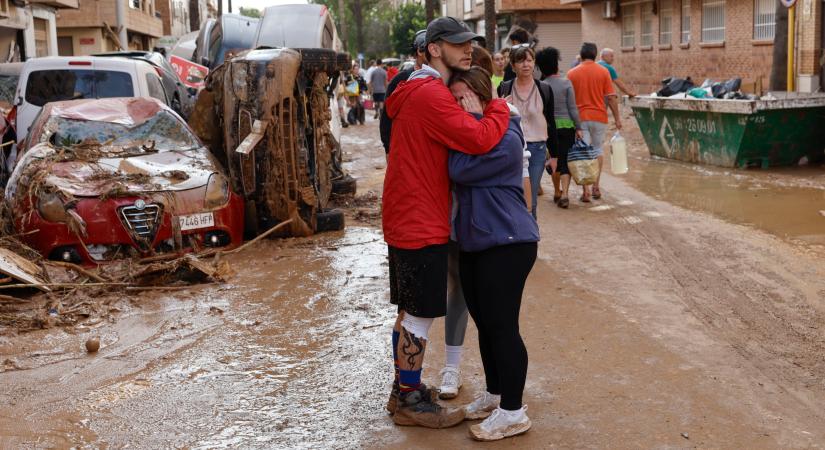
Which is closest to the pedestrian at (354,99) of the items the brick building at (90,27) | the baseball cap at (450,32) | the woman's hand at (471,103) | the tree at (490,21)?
the tree at (490,21)

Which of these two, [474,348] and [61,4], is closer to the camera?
[474,348]

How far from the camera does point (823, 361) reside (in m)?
5.42

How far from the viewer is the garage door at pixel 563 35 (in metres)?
42.8

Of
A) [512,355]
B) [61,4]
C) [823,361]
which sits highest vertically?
[61,4]

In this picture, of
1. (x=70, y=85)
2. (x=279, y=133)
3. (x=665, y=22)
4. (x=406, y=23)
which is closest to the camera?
(x=279, y=133)

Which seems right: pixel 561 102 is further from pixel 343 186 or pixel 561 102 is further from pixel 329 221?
pixel 343 186

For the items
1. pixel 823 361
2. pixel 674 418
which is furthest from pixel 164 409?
pixel 823 361

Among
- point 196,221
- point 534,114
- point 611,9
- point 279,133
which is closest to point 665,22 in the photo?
point 611,9

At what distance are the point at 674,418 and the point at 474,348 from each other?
1614 mm

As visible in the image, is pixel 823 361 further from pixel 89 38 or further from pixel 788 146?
pixel 89 38

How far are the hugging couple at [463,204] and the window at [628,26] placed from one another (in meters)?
29.1

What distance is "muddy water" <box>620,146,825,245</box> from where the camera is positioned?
9.78 m

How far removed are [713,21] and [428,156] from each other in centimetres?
2383

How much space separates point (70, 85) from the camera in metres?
12.0
